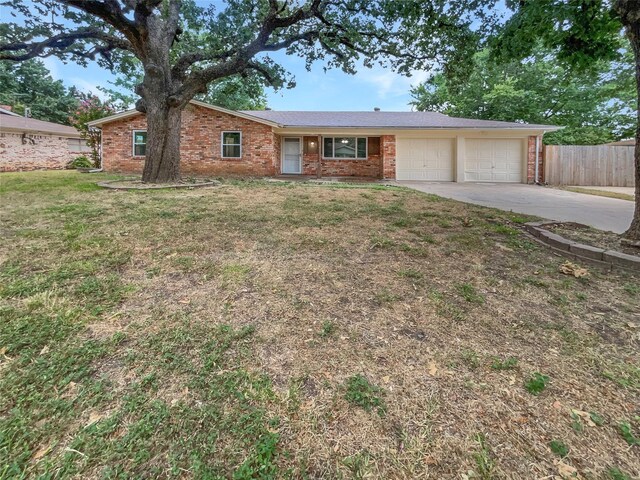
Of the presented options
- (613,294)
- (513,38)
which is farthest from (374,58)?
(613,294)

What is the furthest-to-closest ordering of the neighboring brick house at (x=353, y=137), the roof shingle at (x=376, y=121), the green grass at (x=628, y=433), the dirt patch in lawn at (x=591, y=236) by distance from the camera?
the neighboring brick house at (x=353, y=137) → the roof shingle at (x=376, y=121) → the dirt patch in lawn at (x=591, y=236) → the green grass at (x=628, y=433)

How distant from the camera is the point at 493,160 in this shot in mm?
14586

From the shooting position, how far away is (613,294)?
276 centimetres

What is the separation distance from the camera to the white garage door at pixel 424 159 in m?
15.0

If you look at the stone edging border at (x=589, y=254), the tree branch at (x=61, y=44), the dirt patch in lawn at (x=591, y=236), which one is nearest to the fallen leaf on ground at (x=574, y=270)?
the stone edging border at (x=589, y=254)

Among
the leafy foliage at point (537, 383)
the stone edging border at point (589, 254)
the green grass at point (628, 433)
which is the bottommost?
the green grass at point (628, 433)

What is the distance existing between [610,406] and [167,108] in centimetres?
990

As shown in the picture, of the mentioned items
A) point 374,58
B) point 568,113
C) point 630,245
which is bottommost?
point 630,245

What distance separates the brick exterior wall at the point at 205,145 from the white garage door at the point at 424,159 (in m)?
5.71

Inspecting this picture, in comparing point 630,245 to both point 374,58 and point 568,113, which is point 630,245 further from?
point 568,113

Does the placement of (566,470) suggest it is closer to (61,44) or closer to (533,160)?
(61,44)

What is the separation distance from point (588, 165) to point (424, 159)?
6.42 meters

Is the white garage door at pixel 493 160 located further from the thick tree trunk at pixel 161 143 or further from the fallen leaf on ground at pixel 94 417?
the fallen leaf on ground at pixel 94 417

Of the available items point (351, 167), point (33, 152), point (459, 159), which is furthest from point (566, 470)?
point (33, 152)
